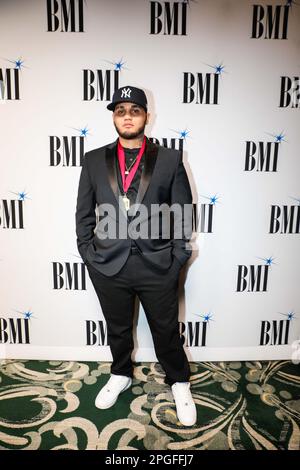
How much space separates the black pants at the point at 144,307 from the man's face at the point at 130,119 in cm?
68

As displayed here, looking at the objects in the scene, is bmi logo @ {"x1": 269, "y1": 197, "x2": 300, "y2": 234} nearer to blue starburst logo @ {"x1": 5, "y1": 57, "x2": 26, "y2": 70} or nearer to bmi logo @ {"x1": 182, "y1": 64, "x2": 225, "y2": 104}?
bmi logo @ {"x1": 182, "y1": 64, "x2": 225, "y2": 104}

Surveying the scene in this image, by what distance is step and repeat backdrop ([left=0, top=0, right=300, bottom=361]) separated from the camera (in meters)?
2.13

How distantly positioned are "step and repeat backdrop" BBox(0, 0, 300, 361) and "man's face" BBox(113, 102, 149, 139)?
15.1 inches

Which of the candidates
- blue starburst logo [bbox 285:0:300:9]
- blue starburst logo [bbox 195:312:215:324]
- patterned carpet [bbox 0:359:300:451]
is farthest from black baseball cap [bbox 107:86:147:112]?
patterned carpet [bbox 0:359:300:451]

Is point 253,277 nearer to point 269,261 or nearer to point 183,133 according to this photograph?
point 269,261

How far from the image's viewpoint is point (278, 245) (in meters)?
2.47

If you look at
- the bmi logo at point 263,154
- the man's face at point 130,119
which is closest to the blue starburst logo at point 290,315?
the bmi logo at point 263,154

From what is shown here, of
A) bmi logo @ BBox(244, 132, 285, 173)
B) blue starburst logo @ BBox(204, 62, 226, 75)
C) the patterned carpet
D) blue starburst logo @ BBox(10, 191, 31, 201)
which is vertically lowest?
the patterned carpet

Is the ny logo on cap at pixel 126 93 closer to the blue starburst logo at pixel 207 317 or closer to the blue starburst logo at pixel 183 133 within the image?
the blue starburst logo at pixel 183 133

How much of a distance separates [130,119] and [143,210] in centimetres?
51

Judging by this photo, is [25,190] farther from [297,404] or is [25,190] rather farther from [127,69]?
[297,404]

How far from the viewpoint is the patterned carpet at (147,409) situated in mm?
1874

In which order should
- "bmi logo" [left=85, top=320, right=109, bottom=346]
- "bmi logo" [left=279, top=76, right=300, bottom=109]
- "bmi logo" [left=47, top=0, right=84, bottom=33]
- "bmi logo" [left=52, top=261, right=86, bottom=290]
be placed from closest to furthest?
"bmi logo" [left=47, top=0, right=84, bottom=33], "bmi logo" [left=279, top=76, right=300, bottom=109], "bmi logo" [left=52, top=261, right=86, bottom=290], "bmi logo" [left=85, top=320, right=109, bottom=346]
